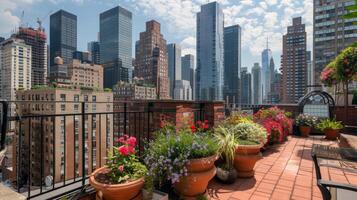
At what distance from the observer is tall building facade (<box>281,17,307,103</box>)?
49.8 meters

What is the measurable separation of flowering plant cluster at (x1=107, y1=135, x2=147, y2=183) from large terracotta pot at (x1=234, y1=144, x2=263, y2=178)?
1.47m

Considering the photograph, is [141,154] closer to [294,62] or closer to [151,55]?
[294,62]

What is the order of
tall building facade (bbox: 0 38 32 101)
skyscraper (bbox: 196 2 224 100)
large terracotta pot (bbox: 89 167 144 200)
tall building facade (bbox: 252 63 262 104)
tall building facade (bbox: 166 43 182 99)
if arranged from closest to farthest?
1. large terracotta pot (bbox: 89 167 144 200)
2. tall building facade (bbox: 0 38 32 101)
3. skyscraper (bbox: 196 2 224 100)
4. tall building facade (bbox: 252 63 262 104)
5. tall building facade (bbox: 166 43 182 99)

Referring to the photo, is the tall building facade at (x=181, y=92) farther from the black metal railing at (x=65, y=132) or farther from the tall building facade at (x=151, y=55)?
the black metal railing at (x=65, y=132)

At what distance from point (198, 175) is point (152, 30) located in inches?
2944

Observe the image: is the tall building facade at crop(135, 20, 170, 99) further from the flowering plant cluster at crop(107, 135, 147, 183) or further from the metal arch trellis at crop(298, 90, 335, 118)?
the flowering plant cluster at crop(107, 135, 147, 183)

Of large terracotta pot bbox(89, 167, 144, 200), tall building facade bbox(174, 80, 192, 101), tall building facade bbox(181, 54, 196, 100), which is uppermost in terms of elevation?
tall building facade bbox(181, 54, 196, 100)

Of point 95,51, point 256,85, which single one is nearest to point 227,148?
point 256,85

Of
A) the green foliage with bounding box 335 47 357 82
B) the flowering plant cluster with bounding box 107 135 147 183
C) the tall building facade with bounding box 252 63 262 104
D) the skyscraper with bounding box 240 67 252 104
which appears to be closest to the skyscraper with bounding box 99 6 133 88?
the skyscraper with bounding box 240 67 252 104

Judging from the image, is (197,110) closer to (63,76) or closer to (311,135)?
(311,135)

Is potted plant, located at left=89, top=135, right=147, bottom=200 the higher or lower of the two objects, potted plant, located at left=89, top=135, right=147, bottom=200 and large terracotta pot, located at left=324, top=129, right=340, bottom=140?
the higher

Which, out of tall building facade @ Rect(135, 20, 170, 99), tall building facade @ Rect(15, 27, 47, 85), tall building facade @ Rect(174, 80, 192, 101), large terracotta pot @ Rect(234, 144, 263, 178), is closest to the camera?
large terracotta pot @ Rect(234, 144, 263, 178)

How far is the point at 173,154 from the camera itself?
6.57 ft

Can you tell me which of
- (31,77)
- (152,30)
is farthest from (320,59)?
(31,77)
